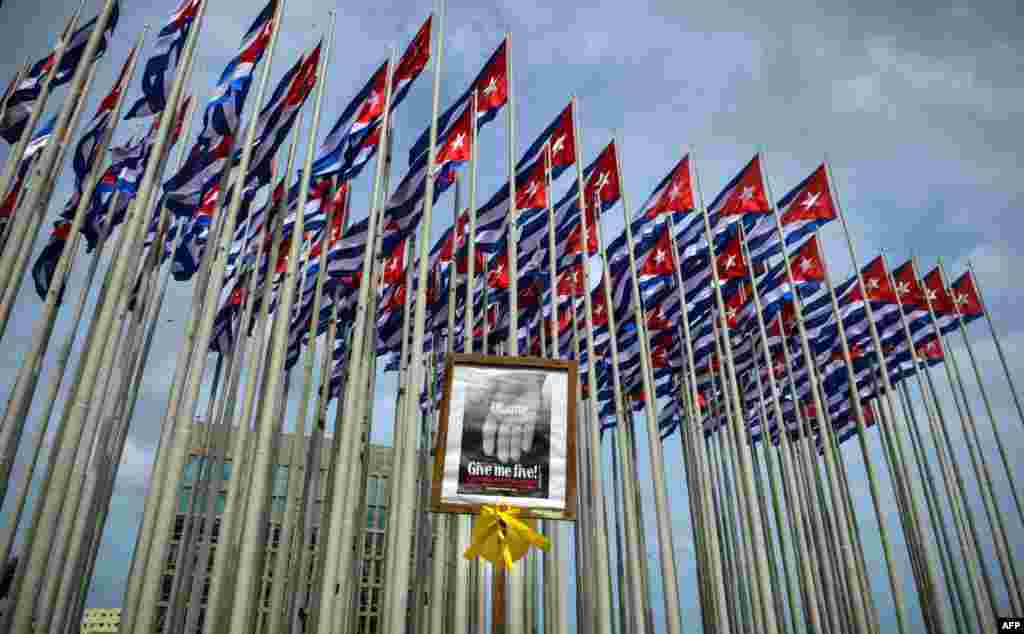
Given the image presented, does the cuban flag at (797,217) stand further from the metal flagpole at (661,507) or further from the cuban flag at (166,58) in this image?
the cuban flag at (166,58)

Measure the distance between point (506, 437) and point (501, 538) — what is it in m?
0.95

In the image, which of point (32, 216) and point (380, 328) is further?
point (380, 328)

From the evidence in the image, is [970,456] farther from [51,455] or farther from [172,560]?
[172,560]

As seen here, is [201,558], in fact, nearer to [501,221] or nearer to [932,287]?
[501,221]

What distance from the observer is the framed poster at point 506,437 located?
6.18 meters

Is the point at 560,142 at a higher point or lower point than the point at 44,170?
higher

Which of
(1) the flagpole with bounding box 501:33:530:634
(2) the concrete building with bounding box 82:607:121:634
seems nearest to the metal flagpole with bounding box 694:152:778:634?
(1) the flagpole with bounding box 501:33:530:634

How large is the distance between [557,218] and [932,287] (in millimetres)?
14039

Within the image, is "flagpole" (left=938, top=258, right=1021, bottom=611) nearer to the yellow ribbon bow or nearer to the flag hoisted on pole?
the flag hoisted on pole

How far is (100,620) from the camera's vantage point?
71375mm

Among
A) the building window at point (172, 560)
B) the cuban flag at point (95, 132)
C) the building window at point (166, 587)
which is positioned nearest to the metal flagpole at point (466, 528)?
the cuban flag at point (95, 132)

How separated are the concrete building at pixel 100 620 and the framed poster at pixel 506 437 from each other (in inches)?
3223

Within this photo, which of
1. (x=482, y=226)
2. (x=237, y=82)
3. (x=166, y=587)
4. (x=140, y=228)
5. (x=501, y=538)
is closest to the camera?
(x=501, y=538)

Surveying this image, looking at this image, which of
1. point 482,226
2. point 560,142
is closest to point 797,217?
point 560,142
